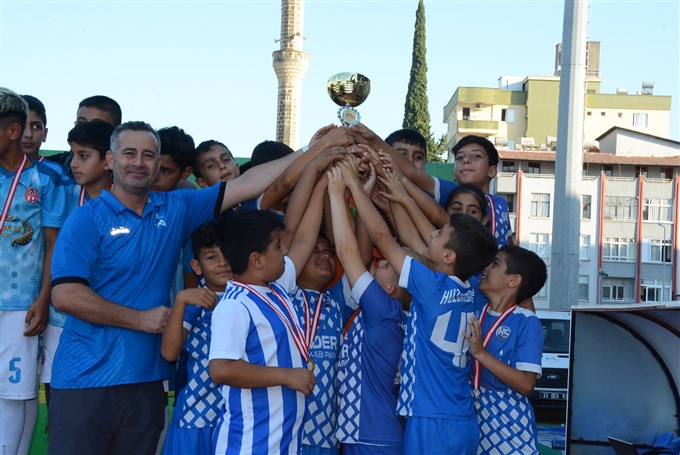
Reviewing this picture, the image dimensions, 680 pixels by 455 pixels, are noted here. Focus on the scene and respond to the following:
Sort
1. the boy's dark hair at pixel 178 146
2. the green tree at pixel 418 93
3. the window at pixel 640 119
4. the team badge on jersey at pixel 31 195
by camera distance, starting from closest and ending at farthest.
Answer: the team badge on jersey at pixel 31 195 < the boy's dark hair at pixel 178 146 < the green tree at pixel 418 93 < the window at pixel 640 119

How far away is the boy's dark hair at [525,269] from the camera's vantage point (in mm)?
4668

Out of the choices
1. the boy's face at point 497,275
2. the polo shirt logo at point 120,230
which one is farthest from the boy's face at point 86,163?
the boy's face at point 497,275

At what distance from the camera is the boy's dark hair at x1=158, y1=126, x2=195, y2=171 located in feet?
17.9

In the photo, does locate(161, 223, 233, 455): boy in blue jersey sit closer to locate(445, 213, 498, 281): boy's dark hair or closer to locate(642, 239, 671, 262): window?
locate(445, 213, 498, 281): boy's dark hair

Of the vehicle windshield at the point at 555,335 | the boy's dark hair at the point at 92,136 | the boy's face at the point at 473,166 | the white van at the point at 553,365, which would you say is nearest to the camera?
the boy's dark hair at the point at 92,136

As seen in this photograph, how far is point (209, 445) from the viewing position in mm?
4266

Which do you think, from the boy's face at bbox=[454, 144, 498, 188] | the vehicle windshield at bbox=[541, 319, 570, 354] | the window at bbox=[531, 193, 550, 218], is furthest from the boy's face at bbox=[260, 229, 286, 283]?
the window at bbox=[531, 193, 550, 218]

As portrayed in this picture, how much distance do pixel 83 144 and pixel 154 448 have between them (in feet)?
5.50

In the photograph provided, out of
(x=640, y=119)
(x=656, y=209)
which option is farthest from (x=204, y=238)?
(x=640, y=119)

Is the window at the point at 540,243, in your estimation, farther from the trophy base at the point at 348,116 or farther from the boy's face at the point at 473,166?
the trophy base at the point at 348,116

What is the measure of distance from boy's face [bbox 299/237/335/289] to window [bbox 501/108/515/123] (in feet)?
210

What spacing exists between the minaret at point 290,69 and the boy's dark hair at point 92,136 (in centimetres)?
5292

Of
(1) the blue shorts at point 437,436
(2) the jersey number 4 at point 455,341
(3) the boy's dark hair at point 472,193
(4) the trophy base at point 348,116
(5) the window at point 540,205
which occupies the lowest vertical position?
(1) the blue shorts at point 437,436

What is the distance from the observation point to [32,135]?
5.56m
